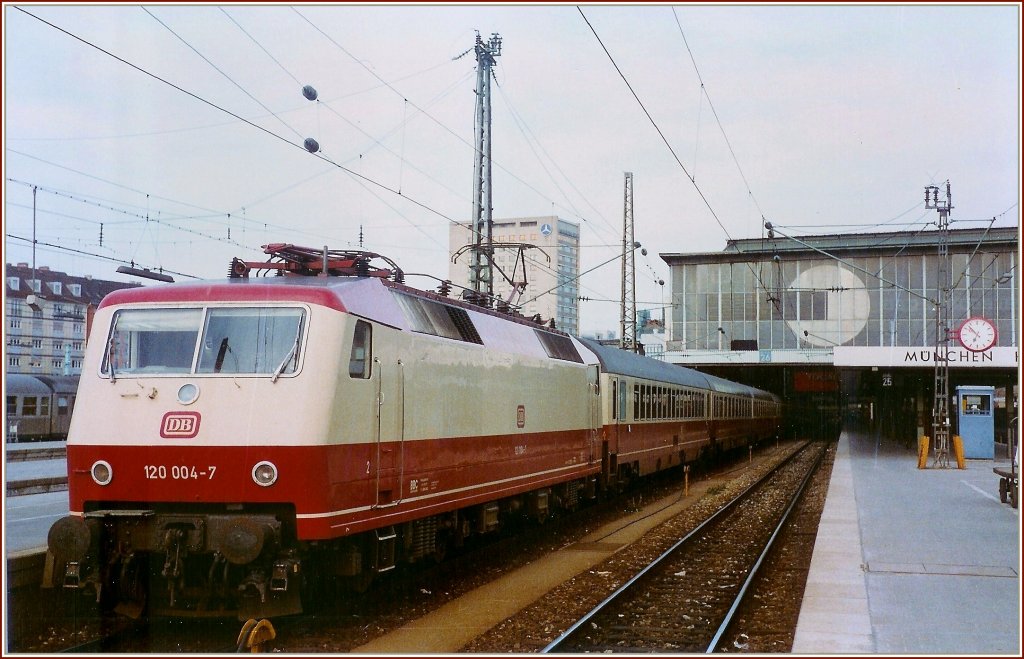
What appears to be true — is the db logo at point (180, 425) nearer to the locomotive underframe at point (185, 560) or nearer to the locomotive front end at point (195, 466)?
the locomotive front end at point (195, 466)

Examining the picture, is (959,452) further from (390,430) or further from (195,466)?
(195,466)

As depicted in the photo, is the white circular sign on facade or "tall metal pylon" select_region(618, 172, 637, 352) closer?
"tall metal pylon" select_region(618, 172, 637, 352)

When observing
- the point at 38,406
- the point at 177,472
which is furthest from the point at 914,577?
the point at 38,406

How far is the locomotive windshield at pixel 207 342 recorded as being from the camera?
8891 mm

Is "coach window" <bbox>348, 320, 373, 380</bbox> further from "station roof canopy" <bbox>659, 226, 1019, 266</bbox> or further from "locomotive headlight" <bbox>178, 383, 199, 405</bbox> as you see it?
"station roof canopy" <bbox>659, 226, 1019, 266</bbox>

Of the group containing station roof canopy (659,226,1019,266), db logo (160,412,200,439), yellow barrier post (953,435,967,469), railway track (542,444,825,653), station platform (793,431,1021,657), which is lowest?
railway track (542,444,825,653)

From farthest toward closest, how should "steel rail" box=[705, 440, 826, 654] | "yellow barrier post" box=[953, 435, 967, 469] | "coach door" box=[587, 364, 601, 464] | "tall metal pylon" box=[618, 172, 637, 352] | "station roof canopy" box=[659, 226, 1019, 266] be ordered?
"station roof canopy" box=[659, 226, 1019, 266] < "tall metal pylon" box=[618, 172, 637, 352] < "yellow barrier post" box=[953, 435, 967, 469] < "coach door" box=[587, 364, 601, 464] < "steel rail" box=[705, 440, 826, 654]

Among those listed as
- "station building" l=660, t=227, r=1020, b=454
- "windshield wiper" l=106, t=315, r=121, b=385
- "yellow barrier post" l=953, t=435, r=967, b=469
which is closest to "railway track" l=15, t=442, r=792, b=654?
"windshield wiper" l=106, t=315, r=121, b=385

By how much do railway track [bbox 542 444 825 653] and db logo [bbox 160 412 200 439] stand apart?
149 inches

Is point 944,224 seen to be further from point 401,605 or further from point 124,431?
point 124,431

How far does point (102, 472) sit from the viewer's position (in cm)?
884

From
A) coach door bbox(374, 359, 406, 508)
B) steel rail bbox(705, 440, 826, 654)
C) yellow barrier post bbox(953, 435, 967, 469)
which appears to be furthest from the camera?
yellow barrier post bbox(953, 435, 967, 469)

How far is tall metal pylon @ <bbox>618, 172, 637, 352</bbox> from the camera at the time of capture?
35.1m

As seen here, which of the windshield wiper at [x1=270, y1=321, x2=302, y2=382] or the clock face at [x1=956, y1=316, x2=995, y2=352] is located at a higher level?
the clock face at [x1=956, y1=316, x2=995, y2=352]
